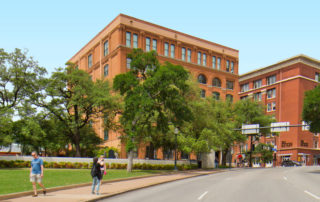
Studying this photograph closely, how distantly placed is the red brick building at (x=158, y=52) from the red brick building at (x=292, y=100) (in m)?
12.8

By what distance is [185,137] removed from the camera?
3703 centimetres

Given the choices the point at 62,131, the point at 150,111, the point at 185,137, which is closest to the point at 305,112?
the point at 185,137

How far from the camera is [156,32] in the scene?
182ft

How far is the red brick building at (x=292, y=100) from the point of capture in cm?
7056

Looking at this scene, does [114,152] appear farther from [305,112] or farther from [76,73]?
[305,112]

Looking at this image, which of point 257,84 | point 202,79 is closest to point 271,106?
point 257,84

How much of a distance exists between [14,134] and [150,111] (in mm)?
16157

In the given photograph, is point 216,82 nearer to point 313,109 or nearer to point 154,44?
point 154,44

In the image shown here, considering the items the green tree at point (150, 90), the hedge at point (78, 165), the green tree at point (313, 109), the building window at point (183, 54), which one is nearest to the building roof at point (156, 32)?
the building window at point (183, 54)

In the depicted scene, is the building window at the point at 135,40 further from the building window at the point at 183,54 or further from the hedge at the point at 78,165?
the hedge at the point at 78,165

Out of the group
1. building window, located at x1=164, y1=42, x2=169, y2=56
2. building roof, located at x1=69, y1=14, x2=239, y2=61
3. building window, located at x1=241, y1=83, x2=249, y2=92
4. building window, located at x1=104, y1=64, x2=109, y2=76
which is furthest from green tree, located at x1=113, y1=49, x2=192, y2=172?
building window, located at x1=241, y1=83, x2=249, y2=92

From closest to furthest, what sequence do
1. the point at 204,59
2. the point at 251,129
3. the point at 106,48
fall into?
the point at 251,129 → the point at 106,48 → the point at 204,59

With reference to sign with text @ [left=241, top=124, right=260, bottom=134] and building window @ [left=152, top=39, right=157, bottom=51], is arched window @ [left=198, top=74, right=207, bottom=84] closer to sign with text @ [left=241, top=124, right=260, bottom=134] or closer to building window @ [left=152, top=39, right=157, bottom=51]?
building window @ [left=152, top=39, right=157, bottom=51]

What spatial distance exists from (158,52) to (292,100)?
35.5 m
